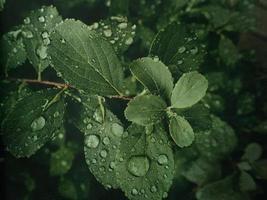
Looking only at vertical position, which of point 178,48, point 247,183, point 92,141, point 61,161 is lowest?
point 247,183

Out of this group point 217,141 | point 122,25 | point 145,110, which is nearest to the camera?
point 145,110

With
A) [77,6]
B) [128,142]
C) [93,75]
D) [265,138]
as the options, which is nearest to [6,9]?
[77,6]

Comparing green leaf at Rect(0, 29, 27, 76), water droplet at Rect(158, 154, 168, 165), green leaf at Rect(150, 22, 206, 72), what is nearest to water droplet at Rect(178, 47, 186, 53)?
green leaf at Rect(150, 22, 206, 72)

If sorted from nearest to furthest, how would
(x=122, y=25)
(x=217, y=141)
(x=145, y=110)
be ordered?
1. (x=145, y=110)
2. (x=122, y=25)
3. (x=217, y=141)

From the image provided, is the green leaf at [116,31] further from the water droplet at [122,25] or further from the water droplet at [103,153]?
the water droplet at [103,153]

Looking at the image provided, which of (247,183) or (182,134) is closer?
(182,134)

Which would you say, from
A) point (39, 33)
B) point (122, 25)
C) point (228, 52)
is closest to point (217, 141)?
point (228, 52)

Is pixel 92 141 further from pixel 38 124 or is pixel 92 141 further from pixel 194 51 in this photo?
pixel 194 51

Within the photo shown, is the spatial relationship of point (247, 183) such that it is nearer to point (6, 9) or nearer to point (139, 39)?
point (139, 39)
